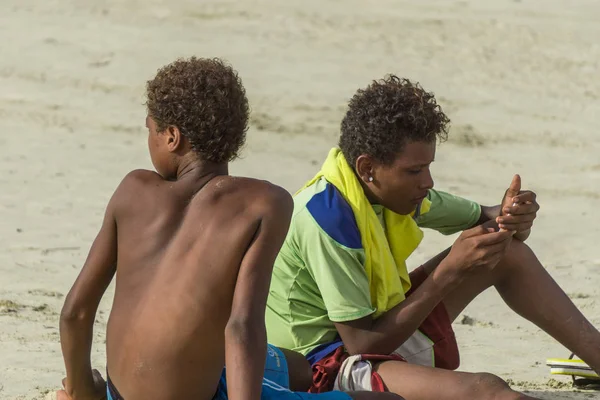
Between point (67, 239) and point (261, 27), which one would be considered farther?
point (261, 27)

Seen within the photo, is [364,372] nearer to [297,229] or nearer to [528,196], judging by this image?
[297,229]

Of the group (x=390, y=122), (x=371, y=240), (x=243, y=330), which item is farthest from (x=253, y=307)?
(x=390, y=122)

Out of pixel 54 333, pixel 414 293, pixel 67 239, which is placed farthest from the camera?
pixel 67 239

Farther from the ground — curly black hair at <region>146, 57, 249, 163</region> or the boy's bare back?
curly black hair at <region>146, 57, 249, 163</region>

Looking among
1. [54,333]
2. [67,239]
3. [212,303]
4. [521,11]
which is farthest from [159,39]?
[212,303]

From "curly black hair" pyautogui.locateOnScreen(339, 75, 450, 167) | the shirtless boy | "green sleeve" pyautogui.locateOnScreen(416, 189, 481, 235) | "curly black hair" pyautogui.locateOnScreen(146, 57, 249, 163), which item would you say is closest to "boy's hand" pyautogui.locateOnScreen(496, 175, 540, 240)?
"curly black hair" pyautogui.locateOnScreen(339, 75, 450, 167)

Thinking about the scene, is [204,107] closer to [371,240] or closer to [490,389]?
[371,240]

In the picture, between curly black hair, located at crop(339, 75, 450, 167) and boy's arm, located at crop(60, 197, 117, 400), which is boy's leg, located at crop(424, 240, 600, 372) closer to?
curly black hair, located at crop(339, 75, 450, 167)

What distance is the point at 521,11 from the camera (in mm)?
11641

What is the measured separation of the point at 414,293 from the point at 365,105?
2.06 ft

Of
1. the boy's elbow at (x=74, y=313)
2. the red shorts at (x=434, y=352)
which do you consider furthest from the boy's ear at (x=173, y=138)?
the red shorts at (x=434, y=352)

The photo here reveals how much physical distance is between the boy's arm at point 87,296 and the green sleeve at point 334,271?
74 centimetres

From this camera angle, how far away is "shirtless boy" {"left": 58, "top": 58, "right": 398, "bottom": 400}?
118 inches

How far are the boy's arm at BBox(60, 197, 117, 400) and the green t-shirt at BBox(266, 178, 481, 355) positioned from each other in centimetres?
76
